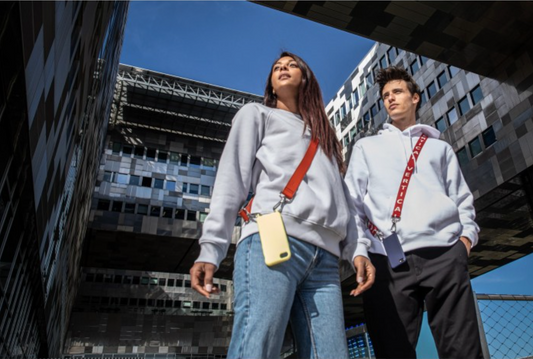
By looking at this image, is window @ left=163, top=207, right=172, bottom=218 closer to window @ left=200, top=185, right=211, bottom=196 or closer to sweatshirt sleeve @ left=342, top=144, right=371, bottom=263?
window @ left=200, top=185, right=211, bottom=196

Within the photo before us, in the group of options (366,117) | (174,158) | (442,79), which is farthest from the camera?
(174,158)

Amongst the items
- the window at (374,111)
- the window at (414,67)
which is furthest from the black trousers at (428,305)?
the window at (374,111)

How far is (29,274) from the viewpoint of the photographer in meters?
9.97

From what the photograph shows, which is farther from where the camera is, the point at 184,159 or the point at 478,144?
the point at 184,159

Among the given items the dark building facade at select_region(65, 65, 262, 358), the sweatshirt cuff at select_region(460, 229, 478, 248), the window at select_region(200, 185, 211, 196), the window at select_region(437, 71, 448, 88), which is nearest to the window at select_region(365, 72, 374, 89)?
the window at select_region(437, 71, 448, 88)

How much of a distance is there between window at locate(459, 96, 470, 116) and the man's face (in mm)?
16305

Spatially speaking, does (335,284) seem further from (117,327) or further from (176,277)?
(176,277)

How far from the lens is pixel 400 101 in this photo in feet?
11.3

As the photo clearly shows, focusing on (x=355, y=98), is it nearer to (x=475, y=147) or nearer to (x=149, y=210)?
(x=475, y=147)

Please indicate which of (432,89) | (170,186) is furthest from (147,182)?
(432,89)

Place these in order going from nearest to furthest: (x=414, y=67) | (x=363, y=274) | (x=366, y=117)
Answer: (x=363, y=274)
(x=414, y=67)
(x=366, y=117)

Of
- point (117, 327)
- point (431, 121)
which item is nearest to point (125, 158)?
point (117, 327)

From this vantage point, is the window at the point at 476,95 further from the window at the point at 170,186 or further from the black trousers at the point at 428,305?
the window at the point at 170,186

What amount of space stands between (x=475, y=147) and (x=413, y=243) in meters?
16.2
